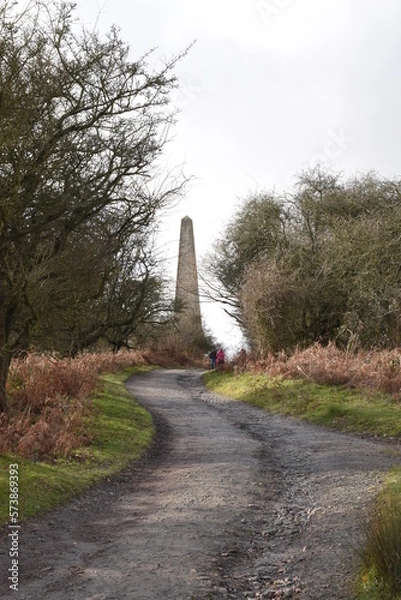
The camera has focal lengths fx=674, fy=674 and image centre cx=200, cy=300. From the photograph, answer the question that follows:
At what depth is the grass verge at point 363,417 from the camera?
17.9 ft

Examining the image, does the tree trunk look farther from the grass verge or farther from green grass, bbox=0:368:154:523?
the grass verge

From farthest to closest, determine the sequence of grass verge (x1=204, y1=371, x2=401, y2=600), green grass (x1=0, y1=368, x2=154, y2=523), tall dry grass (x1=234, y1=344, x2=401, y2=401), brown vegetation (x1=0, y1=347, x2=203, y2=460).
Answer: tall dry grass (x1=234, y1=344, x2=401, y2=401)
brown vegetation (x1=0, y1=347, x2=203, y2=460)
green grass (x1=0, y1=368, x2=154, y2=523)
grass verge (x1=204, y1=371, x2=401, y2=600)

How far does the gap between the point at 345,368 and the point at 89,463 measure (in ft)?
33.9

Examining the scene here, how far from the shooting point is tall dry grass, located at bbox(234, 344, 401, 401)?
17609 millimetres

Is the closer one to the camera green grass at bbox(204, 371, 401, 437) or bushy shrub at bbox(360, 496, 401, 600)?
bushy shrub at bbox(360, 496, 401, 600)

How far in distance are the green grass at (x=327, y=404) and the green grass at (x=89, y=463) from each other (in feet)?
12.8

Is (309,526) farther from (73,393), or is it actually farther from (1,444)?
(73,393)

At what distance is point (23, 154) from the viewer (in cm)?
1298

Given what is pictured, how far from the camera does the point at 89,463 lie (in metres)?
11.5

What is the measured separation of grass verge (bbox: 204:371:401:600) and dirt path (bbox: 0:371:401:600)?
0.33 meters

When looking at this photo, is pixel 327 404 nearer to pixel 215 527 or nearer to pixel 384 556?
pixel 215 527

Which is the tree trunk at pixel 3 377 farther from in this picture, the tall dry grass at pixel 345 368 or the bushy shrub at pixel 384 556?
the bushy shrub at pixel 384 556

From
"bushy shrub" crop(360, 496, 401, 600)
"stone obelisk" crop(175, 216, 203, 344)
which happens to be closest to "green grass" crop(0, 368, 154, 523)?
"bushy shrub" crop(360, 496, 401, 600)

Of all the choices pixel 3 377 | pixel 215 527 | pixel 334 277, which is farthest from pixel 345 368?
pixel 215 527
